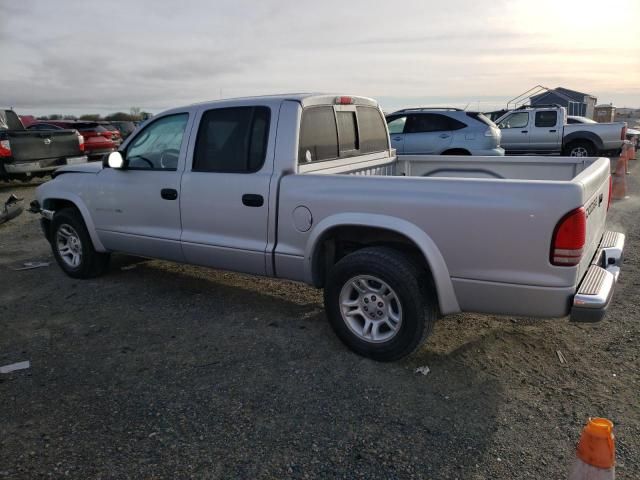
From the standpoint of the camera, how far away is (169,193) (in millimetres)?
4668

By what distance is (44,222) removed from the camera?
6.02 metres

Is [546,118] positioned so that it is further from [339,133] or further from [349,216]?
[349,216]

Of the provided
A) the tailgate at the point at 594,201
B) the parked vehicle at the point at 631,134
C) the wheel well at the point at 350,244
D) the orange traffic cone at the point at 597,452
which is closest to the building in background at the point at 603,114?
the parked vehicle at the point at 631,134

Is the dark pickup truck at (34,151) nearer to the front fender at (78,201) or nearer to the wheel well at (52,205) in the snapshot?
the wheel well at (52,205)

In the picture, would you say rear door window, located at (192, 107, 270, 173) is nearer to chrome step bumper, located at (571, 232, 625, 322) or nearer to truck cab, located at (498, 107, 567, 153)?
chrome step bumper, located at (571, 232, 625, 322)

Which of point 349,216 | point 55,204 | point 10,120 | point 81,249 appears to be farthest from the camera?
point 10,120

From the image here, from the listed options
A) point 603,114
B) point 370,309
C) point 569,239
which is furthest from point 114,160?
point 603,114

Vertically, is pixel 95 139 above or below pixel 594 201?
above

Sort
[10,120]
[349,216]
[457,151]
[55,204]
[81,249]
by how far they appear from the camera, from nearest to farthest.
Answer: [349,216], [81,249], [55,204], [457,151], [10,120]

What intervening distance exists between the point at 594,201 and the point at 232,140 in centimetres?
273

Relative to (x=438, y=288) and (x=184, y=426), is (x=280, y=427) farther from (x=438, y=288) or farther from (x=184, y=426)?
(x=438, y=288)

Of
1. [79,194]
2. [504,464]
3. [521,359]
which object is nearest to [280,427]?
[504,464]

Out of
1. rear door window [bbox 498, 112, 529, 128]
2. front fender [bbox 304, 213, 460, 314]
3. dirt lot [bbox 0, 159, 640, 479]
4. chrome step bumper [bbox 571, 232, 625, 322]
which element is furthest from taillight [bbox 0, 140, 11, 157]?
rear door window [bbox 498, 112, 529, 128]

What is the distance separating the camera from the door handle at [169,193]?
4629 mm
